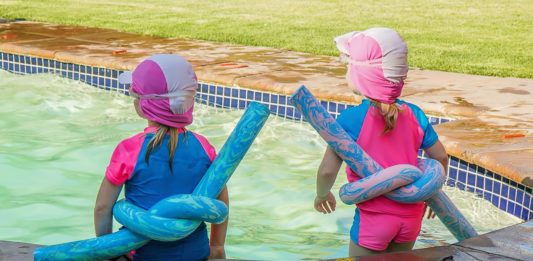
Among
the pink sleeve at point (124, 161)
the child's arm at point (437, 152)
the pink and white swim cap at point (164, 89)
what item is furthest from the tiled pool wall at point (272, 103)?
the pink sleeve at point (124, 161)

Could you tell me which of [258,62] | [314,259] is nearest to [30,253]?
[314,259]

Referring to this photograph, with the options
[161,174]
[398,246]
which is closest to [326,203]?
[398,246]

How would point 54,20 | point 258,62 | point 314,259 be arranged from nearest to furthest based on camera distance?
point 314,259
point 258,62
point 54,20

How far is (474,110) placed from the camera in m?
6.26

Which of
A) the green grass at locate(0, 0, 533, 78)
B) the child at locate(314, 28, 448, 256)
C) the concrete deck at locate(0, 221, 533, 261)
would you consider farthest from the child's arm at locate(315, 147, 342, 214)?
the green grass at locate(0, 0, 533, 78)

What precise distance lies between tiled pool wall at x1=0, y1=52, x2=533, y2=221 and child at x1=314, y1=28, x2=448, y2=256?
1508mm

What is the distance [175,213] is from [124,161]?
0.82 ft

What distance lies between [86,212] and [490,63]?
13.6 feet

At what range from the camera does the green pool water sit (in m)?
5.19

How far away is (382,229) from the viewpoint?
3.49 metres

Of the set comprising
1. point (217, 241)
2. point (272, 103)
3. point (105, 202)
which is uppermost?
point (105, 202)

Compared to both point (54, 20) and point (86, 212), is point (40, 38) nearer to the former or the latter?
point (54, 20)

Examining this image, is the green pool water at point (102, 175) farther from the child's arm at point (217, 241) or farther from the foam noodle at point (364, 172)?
the child's arm at point (217, 241)

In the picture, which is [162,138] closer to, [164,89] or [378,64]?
[164,89]
